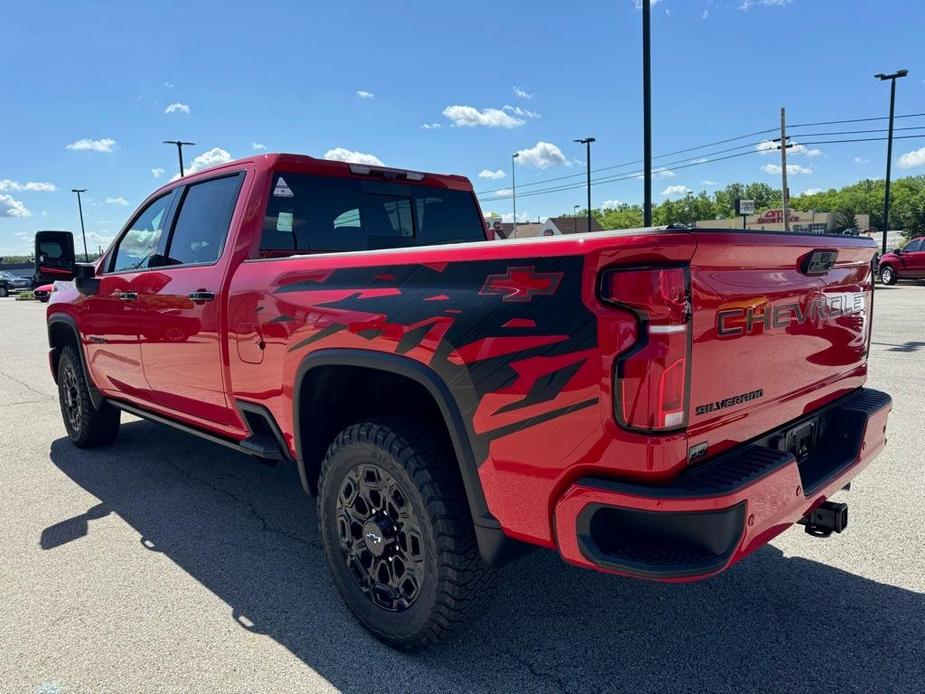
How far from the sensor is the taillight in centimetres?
178

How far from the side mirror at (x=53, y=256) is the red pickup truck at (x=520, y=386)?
169 centimetres

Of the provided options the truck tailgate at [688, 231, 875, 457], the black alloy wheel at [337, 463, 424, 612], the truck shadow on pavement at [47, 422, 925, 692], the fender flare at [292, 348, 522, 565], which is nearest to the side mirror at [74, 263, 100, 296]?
the truck shadow on pavement at [47, 422, 925, 692]

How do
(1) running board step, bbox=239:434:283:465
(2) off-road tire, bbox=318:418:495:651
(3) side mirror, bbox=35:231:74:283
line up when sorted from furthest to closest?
(3) side mirror, bbox=35:231:74:283
(1) running board step, bbox=239:434:283:465
(2) off-road tire, bbox=318:418:495:651

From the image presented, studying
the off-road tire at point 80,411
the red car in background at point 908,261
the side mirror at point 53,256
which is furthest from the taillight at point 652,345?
the red car in background at point 908,261

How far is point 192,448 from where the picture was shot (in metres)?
5.47

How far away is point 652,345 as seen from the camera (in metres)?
1.78

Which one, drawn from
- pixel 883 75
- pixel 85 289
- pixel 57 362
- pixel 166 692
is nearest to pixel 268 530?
pixel 166 692

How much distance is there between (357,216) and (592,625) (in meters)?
2.48

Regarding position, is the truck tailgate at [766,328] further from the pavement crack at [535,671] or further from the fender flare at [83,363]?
the fender flare at [83,363]

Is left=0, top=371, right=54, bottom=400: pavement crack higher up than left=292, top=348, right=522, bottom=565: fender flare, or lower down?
lower down

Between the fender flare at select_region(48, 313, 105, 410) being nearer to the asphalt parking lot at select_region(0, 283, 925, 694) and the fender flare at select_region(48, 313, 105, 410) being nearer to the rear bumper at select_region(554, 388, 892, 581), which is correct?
the asphalt parking lot at select_region(0, 283, 925, 694)

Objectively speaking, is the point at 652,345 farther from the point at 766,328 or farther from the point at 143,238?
the point at 143,238

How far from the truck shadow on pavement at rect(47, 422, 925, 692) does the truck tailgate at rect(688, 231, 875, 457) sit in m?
0.88

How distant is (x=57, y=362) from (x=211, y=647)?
4115 mm
